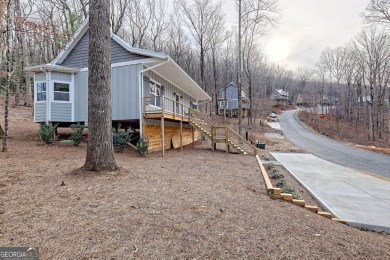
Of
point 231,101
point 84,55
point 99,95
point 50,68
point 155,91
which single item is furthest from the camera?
point 231,101

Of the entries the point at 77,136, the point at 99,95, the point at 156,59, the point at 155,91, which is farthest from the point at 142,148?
the point at 99,95

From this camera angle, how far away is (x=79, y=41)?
492 inches

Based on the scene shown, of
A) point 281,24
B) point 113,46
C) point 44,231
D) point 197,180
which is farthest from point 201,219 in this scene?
point 281,24

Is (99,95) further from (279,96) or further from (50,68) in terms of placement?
(279,96)

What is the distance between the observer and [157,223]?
3105 millimetres

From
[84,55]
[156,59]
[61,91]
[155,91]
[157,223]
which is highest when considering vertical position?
[84,55]

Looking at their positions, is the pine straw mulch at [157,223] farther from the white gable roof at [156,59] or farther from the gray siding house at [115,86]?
the white gable roof at [156,59]

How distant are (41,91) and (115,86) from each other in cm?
404

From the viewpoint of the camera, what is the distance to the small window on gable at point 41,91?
11.9 metres

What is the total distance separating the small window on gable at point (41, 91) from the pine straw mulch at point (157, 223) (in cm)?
788

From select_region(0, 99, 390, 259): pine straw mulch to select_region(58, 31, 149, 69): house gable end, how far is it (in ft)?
25.3

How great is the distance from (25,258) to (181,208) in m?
2.04

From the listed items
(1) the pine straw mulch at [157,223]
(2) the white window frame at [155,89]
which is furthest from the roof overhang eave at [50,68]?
(1) the pine straw mulch at [157,223]

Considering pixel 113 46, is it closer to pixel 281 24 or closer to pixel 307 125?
pixel 281 24
